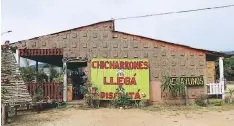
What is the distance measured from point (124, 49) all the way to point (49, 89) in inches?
175

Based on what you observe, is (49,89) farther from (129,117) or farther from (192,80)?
(192,80)

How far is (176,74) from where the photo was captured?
18625 millimetres

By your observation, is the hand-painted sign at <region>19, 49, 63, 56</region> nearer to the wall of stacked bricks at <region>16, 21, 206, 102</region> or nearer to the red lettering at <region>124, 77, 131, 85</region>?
the wall of stacked bricks at <region>16, 21, 206, 102</region>

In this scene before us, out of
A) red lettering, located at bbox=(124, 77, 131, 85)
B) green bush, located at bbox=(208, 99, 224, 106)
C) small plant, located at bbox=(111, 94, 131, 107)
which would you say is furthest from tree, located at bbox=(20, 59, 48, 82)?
green bush, located at bbox=(208, 99, 224, 106)

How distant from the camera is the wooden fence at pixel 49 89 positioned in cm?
1795

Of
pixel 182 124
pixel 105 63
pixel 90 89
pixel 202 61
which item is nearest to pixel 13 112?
pixel 90 89

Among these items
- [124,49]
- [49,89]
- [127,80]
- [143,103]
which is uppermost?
[124,49]

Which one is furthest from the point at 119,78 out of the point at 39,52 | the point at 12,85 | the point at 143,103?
the point at 12,85

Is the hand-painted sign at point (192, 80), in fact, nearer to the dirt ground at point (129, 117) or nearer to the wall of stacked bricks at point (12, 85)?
the dirt ground at point (129, 117)

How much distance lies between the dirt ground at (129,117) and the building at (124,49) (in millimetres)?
2290

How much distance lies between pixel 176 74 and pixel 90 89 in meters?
4.63

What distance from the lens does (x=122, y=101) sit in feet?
58.5

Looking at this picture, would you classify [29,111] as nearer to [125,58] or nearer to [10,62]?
[10,62]

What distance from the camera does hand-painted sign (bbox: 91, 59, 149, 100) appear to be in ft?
60.2
